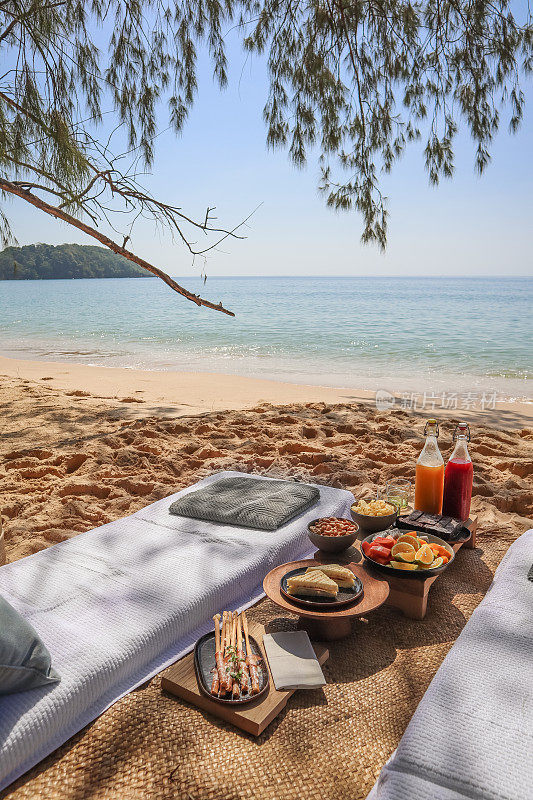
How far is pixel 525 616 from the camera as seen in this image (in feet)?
4.65

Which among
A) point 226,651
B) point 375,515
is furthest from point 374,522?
point 226,651

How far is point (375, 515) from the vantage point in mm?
Answer: 1851

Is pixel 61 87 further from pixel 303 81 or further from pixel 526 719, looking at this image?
pixel 526 719

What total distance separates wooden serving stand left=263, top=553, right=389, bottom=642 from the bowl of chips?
0.19 metres

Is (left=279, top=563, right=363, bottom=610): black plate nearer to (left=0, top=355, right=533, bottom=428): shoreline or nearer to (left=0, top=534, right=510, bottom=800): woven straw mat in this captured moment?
(left=0, top=534, right=510, bottom=800): woven straw mat

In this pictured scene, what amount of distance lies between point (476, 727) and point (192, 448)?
284 cm

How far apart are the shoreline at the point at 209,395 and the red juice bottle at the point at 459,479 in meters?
2.98

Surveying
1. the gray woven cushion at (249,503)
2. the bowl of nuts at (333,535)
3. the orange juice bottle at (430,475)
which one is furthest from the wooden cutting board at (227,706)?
the orange juice bottle at (430,475)

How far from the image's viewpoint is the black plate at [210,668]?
1235 mm

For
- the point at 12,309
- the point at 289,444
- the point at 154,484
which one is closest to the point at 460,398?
the point at 289,444

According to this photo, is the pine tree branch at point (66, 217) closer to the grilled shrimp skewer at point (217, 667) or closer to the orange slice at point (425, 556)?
the orange slice at point (425, 556)

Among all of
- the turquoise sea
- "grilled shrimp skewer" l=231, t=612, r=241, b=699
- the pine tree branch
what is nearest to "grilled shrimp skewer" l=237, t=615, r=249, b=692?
"grilled shrimp skewer" l=231, t=612, r=241, b=699

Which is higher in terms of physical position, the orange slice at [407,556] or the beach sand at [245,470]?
the orange slice at [407,556]

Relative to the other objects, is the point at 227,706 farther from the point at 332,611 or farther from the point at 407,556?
the point at 407,556
